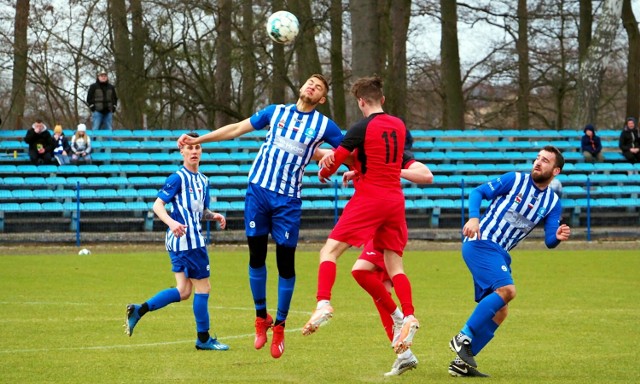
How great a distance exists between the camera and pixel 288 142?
344 inches

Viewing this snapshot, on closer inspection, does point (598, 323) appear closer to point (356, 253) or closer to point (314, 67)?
point (356, 253)

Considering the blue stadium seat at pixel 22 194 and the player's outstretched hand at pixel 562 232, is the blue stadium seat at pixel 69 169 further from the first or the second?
the player's outstretched hand at pixel 562 232

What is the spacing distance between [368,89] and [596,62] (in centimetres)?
2375

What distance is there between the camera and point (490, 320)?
8367mm

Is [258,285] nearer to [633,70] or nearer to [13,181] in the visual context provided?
[13,181]

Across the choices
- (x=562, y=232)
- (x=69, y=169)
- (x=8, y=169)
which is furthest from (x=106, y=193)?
(x=562, y=232)

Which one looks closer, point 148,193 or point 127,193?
point 127,193

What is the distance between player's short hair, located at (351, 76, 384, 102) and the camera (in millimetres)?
8125

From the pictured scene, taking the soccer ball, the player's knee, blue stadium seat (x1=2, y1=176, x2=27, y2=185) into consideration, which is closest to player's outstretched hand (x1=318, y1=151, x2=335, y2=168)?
the player's knee

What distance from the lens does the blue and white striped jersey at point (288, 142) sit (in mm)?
8750

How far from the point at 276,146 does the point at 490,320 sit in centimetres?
223

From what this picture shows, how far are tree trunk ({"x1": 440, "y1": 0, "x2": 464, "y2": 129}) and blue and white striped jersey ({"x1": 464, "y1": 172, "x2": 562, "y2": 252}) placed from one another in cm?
2590

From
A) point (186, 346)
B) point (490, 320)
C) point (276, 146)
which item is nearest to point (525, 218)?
point (490, 320)

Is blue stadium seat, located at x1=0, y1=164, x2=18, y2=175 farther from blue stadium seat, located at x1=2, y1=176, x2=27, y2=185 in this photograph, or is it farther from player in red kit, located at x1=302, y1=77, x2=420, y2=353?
player in red kit, located at x1=302, y1=77, x2=420, y2=353
